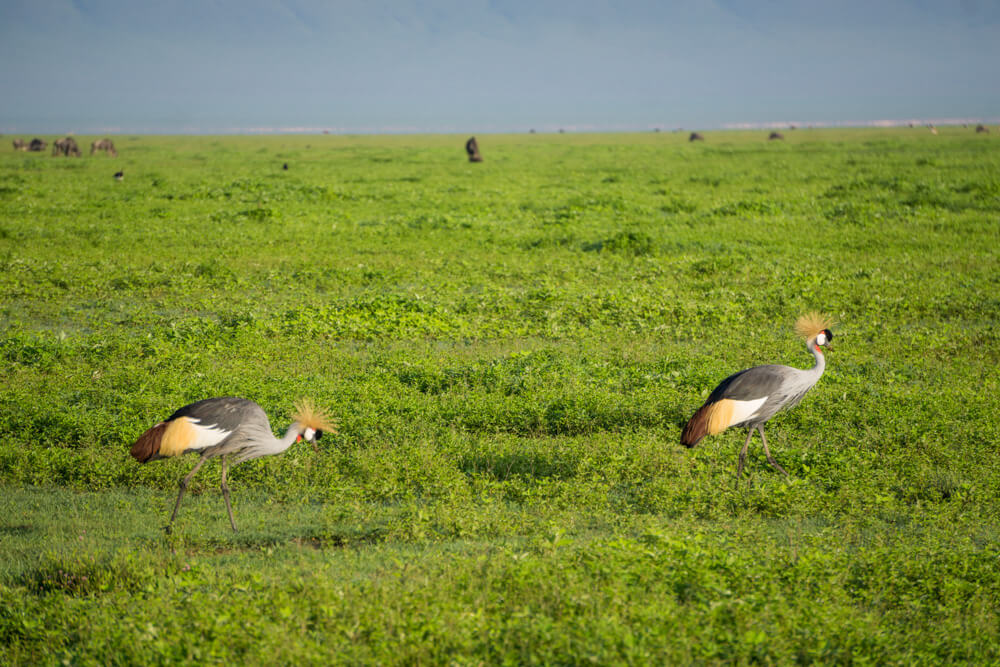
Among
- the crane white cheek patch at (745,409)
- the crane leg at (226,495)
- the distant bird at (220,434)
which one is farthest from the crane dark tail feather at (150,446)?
the crane white cheek patch at (745,409)

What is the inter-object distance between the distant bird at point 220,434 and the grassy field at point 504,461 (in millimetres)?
551

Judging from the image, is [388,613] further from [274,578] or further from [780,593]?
[780,593]

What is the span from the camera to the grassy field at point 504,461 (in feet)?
Answer: 16.0

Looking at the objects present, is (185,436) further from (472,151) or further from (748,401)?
(472,151)

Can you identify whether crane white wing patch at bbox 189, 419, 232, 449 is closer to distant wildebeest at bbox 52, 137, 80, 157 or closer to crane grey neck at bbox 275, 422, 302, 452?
crane grey neck at bbox 275, 422, 302, 452

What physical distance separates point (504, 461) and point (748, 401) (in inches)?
94.6

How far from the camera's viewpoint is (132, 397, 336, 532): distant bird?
6766 mm

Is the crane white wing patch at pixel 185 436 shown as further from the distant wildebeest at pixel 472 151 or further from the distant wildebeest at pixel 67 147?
the distant wildebeest at pixel 67 147

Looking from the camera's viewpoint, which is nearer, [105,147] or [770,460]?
[770,460]

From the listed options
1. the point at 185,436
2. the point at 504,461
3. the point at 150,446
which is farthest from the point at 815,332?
the point at 150,446

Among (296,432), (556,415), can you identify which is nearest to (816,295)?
(556,415)

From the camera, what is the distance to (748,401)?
756 cm

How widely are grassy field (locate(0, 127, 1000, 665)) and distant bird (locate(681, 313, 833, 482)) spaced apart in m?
0.44

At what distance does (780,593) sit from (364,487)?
3766mm
